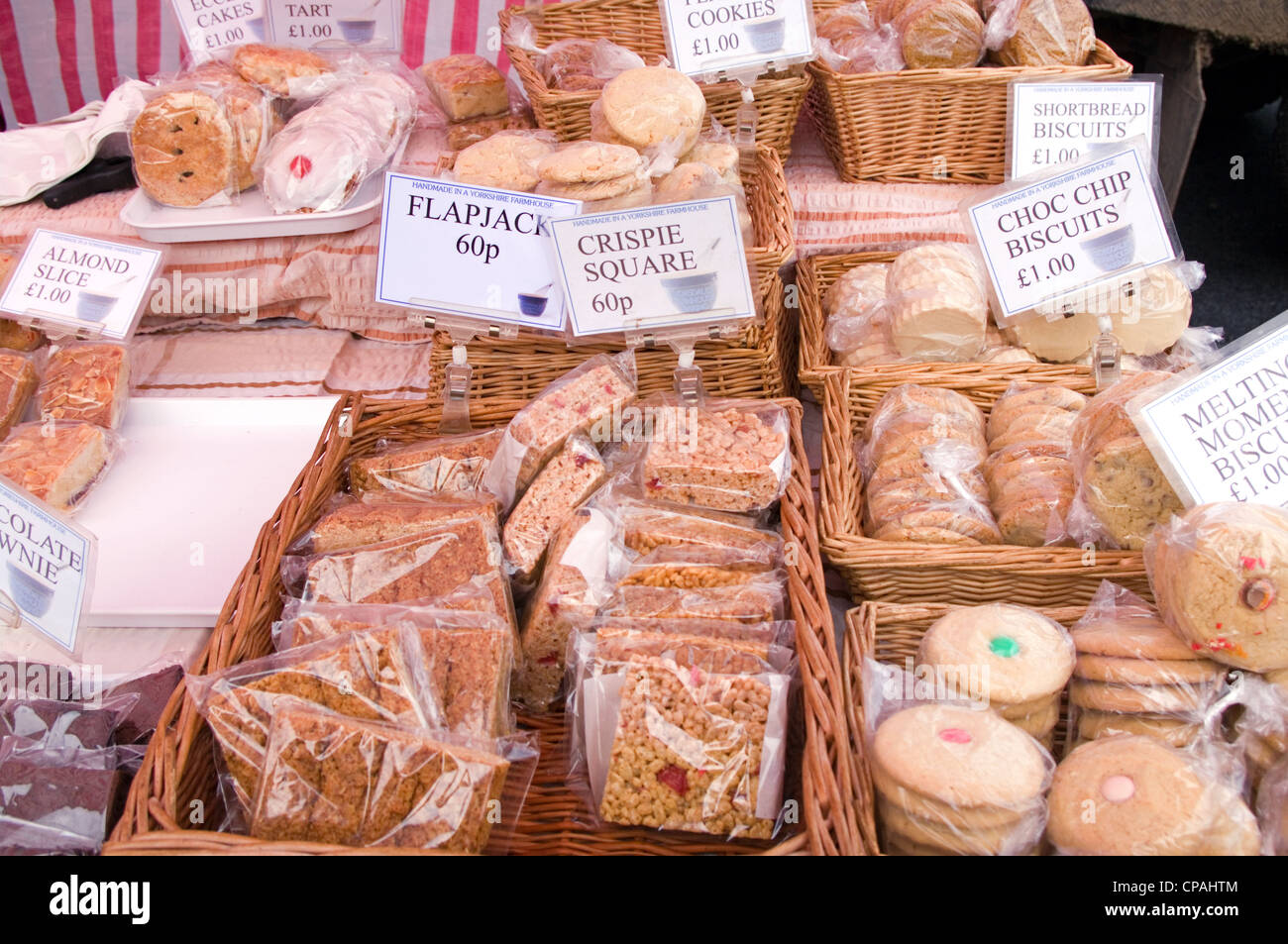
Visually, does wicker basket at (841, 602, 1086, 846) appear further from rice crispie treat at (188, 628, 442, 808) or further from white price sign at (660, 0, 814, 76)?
white price sign at (660, 0, 814, 76)

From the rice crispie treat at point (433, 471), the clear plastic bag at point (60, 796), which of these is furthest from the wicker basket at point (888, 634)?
the clear plastic bag at point (60, 796)

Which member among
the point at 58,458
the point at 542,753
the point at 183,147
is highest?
the point at 183,147

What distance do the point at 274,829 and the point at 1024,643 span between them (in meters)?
1.00

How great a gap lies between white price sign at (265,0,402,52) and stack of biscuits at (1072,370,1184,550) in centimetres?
230

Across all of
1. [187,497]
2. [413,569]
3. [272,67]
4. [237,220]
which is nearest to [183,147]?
[237,220]

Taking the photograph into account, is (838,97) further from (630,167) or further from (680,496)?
(680,496)

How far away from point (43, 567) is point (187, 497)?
588 mm

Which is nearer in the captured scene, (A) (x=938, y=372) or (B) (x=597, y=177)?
(B) (x=597, y=177)

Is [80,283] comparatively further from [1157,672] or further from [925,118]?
[1157,672]

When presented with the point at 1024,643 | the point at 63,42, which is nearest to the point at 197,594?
the point at 1024,643

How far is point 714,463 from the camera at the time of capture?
1649 millimetres

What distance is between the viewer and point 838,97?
2.36 m
